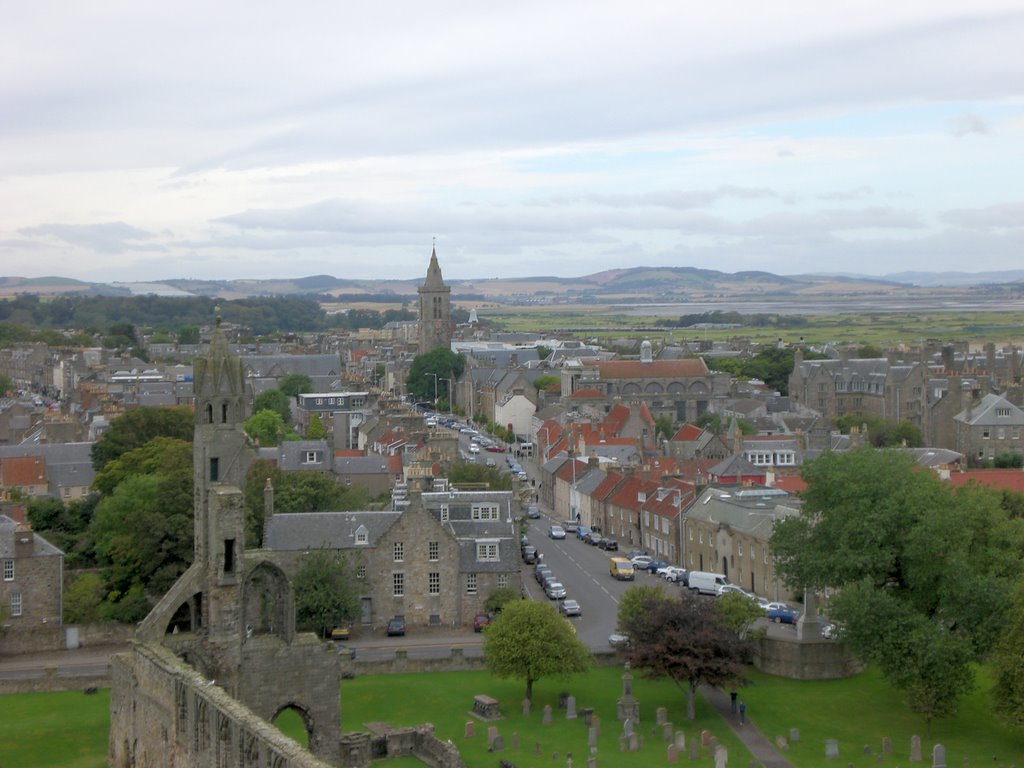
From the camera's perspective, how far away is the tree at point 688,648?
4694 centimetres

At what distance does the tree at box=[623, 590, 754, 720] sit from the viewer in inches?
1848

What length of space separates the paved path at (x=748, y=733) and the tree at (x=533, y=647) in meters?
4.73

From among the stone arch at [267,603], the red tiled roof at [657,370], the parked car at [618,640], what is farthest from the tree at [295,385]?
the stone arch at [267,603]

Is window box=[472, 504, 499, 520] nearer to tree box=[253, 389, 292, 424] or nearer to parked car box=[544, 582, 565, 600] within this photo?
parked car box=[544, 582, 565, 600]

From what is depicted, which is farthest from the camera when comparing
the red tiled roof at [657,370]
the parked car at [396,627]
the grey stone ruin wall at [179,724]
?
the red tiled roof at [657,370]

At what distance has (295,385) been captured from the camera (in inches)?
6043

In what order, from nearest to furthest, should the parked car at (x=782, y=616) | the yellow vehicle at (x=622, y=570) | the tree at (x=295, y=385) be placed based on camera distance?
1. the parked car at (x=782, y=616)
2. the yellow vehicle at (x=622, y=570)
3. the tree at (x=295, y=385)

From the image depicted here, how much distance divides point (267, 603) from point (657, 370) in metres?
108

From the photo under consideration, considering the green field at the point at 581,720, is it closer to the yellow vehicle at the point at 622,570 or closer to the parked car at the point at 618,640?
the parked car at the point at 618,640

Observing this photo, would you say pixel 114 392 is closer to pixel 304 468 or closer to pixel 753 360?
pixel 304 468

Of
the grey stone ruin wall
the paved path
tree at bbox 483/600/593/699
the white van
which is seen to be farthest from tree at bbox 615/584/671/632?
the grey stone ruin wall

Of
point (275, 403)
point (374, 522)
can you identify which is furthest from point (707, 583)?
point (275, 403)

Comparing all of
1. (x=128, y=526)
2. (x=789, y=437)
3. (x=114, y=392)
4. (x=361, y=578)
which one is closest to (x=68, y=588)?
(x=128, y=526)

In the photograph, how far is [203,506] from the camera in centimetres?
4209
